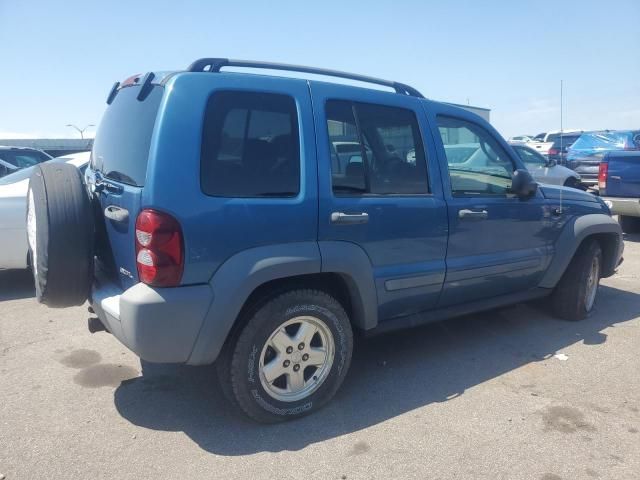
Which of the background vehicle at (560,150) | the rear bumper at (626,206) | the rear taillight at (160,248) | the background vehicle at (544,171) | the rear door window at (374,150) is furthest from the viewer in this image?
the background vehicle at (560,150)

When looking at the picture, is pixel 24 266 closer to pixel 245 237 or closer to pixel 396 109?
pixel 245 237

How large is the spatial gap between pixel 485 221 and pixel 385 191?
976 millimetres

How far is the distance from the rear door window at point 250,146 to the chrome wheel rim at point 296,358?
804 mm

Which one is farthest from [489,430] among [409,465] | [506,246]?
[506,246]

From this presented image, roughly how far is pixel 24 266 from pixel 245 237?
3778 mm

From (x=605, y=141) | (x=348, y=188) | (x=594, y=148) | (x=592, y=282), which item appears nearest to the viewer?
(x=348, y=188)

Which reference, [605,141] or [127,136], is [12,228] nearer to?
[127,136]

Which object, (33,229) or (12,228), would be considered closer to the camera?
(33,229)

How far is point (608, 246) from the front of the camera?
5.16 m

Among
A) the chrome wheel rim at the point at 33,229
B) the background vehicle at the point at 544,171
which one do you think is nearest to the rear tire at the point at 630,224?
the background vehicle at the point at 544,171

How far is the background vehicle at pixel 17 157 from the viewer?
11000 mm

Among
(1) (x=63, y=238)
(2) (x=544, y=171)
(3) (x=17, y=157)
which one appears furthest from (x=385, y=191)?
(3) (x=17, y=157)

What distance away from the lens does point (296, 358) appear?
3.18m

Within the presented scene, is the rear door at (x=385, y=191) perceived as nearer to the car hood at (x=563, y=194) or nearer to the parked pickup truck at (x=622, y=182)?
the car hood at (x=563, y=194)
